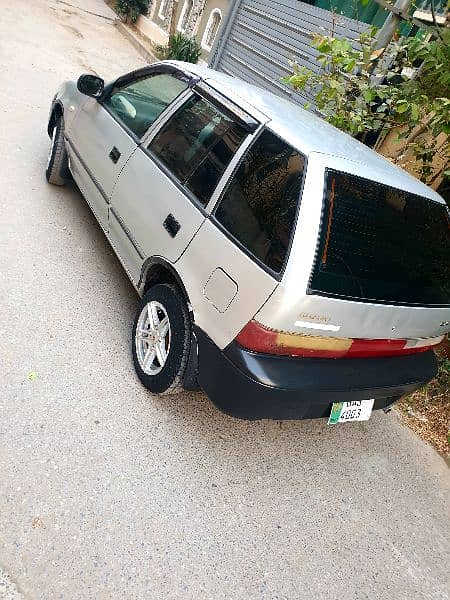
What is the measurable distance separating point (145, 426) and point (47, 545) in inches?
31.4

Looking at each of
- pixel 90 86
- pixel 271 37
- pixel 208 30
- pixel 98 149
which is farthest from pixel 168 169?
pixel 208 30

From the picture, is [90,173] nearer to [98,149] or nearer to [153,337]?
[98,149]

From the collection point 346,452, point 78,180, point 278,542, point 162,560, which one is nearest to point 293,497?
point 278,542

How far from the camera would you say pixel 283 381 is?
2041 mm

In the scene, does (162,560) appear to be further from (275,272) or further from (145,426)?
(275,272)

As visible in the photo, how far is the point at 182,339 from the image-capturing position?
7.83 ft

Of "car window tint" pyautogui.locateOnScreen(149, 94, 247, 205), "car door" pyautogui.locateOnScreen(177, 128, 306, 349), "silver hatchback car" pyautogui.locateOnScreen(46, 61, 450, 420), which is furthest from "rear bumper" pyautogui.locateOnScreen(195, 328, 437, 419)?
"car window tint" pyautogui.locateOnScreen(149, 94, 247, 205)

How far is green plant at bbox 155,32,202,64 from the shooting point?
1014 cm

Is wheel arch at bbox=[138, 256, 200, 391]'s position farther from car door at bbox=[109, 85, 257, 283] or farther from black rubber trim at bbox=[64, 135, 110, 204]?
black rubber trim at bbox=[64, 135, 110, 204]

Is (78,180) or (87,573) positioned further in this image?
(78,180)

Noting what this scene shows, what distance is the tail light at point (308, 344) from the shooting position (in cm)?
201

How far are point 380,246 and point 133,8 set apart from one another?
14.5 meters

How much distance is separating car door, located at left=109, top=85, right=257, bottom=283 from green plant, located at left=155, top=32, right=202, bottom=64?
8.37m

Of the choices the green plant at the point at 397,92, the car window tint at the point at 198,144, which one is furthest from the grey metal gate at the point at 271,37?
the car window tint at the point at 198,144
